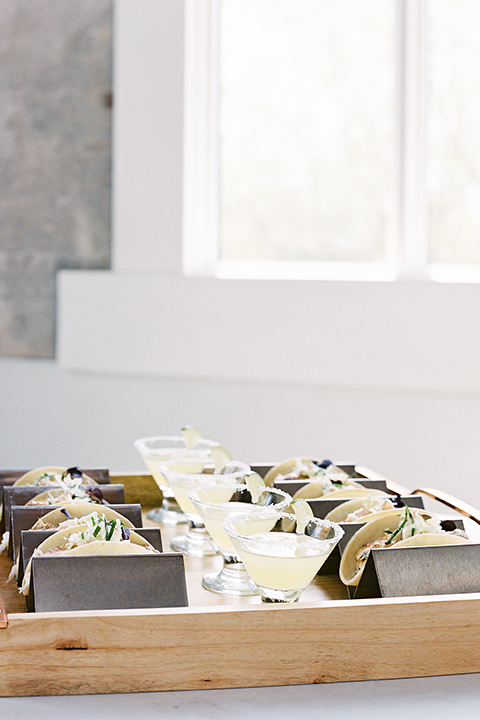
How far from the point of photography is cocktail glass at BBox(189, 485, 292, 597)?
1.05 meters

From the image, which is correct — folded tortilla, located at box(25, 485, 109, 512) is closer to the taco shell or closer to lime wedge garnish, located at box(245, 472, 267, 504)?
lime wedge garnish, located at box(245, 472, 267, 504)

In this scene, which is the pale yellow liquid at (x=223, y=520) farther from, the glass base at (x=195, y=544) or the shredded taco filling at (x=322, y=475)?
the shredded taco filling at (x=322, y=475)

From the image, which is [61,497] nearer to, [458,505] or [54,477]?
[54,477]

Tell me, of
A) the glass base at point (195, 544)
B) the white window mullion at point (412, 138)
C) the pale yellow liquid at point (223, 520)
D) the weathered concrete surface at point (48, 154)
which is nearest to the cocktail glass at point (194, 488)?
the glass base at point (195, 544)

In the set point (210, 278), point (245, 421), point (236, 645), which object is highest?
point (210, 278)

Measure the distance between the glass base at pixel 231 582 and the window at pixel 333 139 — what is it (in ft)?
5.96

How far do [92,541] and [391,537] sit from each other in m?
0.39

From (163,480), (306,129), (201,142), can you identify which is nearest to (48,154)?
(201,142)

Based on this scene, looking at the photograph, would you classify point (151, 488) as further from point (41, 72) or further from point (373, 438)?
point (41, 72)

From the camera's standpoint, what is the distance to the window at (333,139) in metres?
2.67

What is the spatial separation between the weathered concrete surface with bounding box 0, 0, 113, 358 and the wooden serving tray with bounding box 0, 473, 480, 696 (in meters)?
2.30

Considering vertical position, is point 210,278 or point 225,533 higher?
point 210,278

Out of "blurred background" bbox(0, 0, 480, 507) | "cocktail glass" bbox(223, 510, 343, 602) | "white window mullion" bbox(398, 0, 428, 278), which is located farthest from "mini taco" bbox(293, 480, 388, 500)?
"white window mullion" bbox(398, 0, 428, 278)

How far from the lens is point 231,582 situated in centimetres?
106
